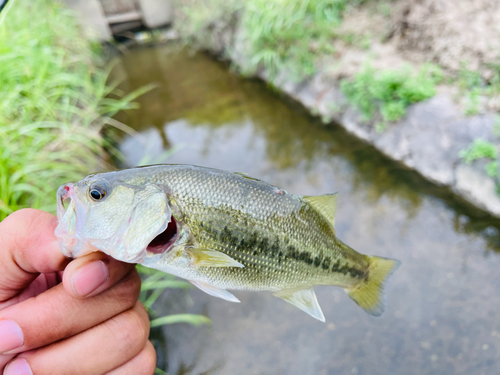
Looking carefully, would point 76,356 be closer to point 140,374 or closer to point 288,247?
point 140,374

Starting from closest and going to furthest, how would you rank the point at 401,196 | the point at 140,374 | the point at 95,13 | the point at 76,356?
the point at 76,356 < the point at 140,374 < the point at 401,196 < the point at 95,13

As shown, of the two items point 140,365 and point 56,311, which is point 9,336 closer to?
point 56,311

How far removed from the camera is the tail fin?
64.3 inches

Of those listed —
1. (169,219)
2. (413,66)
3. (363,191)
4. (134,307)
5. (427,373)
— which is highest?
(169,219)

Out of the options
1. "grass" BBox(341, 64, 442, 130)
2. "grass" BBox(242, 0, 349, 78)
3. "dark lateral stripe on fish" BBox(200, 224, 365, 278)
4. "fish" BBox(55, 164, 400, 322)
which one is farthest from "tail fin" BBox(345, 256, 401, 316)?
"grass" BBox(242, 0, 349, 78)

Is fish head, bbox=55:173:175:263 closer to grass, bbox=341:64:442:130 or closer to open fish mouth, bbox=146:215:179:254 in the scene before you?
open fish mouth, bbox=146:215:179:254

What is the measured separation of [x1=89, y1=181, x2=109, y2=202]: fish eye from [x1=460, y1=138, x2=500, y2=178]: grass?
3.75m

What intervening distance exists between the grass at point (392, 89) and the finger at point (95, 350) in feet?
13.3

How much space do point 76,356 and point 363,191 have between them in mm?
3442

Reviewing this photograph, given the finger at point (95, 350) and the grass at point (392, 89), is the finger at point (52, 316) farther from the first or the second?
the grass at point (392, 89)

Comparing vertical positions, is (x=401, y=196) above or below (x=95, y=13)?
below

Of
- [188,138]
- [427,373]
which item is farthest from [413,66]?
[427,373]

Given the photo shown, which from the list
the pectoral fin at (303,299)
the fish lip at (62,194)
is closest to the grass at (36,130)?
the fish lip at (62,194)

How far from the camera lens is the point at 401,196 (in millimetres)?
3730
